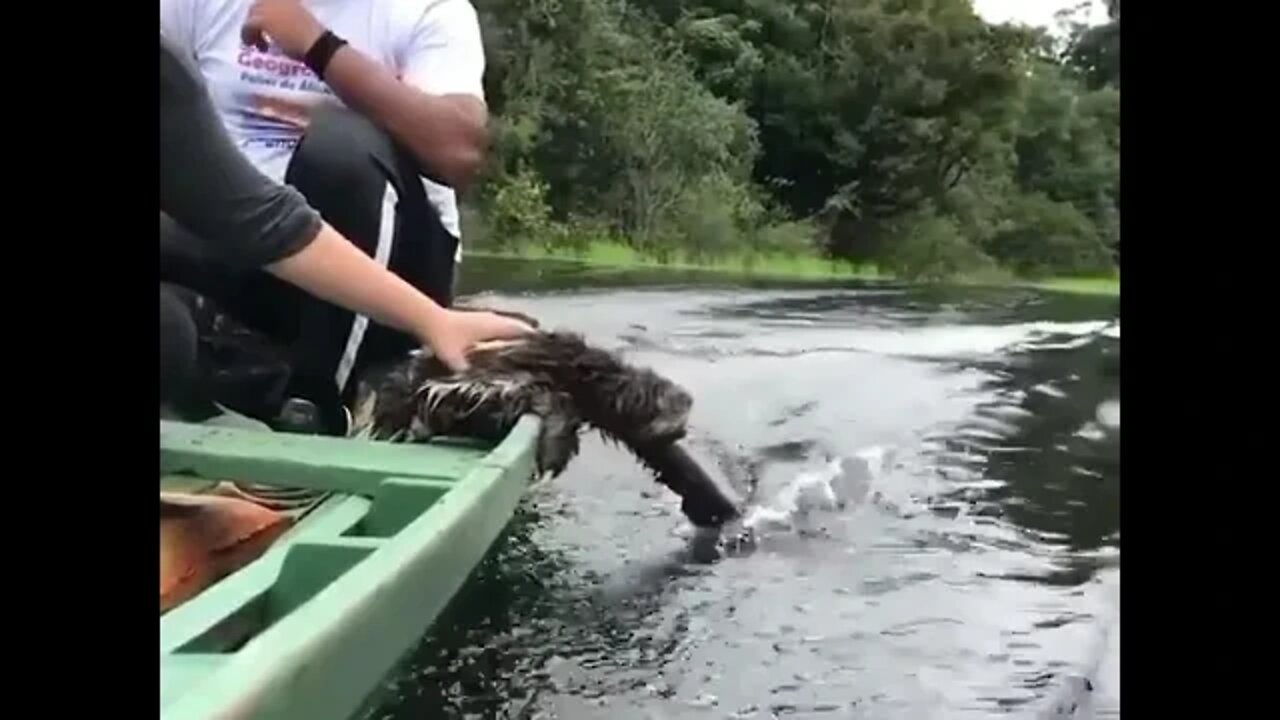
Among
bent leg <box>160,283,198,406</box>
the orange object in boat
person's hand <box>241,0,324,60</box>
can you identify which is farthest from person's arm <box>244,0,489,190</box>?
the orange object in boat

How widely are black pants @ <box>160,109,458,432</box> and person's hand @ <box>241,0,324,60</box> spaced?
0.23ft

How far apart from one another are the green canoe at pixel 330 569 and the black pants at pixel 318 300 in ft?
0.17

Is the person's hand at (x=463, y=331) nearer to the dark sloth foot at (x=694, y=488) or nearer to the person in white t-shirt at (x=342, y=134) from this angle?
the person in white t-shirt at (x=342, y=134)

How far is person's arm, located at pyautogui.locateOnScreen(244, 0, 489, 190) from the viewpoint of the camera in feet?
5.16

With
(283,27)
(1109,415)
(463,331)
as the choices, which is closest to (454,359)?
(463,331)

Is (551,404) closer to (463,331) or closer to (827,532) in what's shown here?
(463,331)

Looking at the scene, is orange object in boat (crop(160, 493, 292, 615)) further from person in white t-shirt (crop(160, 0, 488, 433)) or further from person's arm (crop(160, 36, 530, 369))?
person's arm (crop(160, 36, 530, 369))

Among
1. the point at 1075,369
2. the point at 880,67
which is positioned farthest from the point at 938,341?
the point at 880,67

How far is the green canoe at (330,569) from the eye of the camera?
1.33 m

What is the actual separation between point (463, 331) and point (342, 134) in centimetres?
22

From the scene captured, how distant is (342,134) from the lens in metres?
1.57
